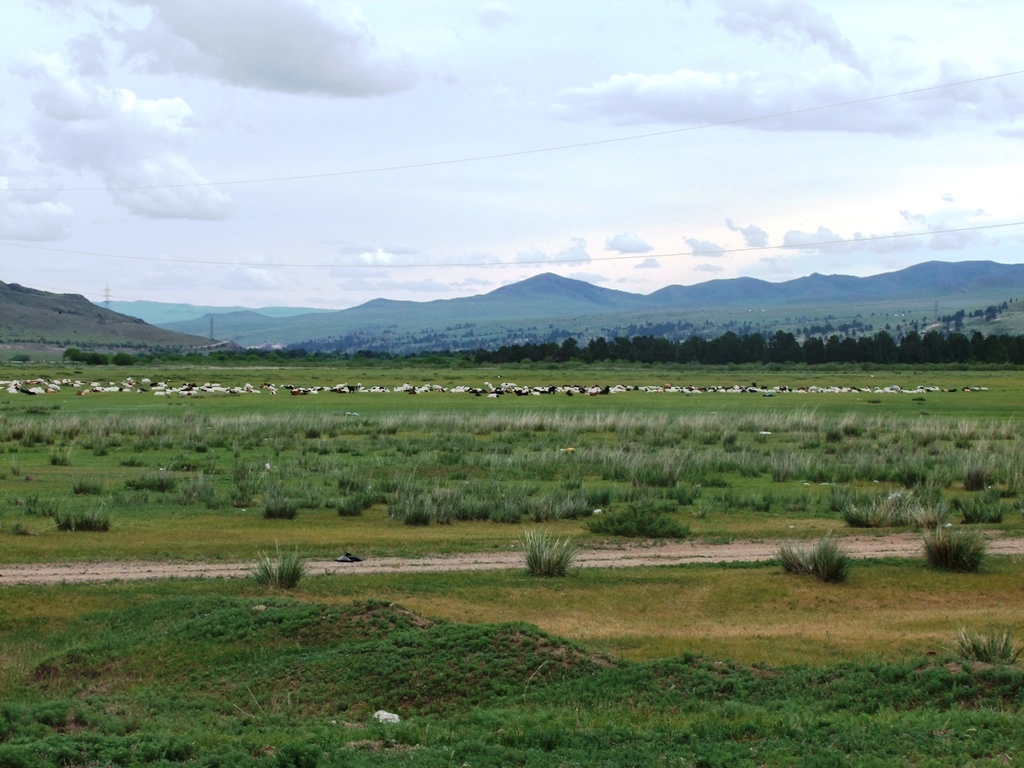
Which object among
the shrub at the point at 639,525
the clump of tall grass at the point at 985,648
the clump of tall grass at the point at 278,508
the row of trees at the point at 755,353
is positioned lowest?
the shrub at the point at 639,525

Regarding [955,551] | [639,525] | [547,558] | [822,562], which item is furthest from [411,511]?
[955,551]

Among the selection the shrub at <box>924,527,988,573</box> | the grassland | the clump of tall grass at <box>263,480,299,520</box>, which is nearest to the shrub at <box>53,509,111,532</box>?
the grassland

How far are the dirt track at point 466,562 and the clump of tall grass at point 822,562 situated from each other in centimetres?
122

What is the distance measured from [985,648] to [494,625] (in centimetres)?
470

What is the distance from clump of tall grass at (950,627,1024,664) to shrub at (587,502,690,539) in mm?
9019

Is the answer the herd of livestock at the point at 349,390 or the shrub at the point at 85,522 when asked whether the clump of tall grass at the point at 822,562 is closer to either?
the shrub at the point at 85,522

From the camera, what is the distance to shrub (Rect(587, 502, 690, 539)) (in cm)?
1916

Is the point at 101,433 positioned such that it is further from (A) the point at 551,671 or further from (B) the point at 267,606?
(A) the point at 551,671

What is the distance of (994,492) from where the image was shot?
23219mm

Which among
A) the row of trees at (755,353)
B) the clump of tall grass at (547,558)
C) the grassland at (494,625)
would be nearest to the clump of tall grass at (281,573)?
the grassland at (494,625)

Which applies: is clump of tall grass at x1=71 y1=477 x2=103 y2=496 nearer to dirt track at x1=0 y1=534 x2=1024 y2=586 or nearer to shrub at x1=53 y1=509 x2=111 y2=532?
shrub at x1=53 y1=509 x2=111 y2=532

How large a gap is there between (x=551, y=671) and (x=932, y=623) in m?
5.60

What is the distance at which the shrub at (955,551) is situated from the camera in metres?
15.3

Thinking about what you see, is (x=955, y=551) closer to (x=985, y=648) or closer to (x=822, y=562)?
(x=822, y=562)
